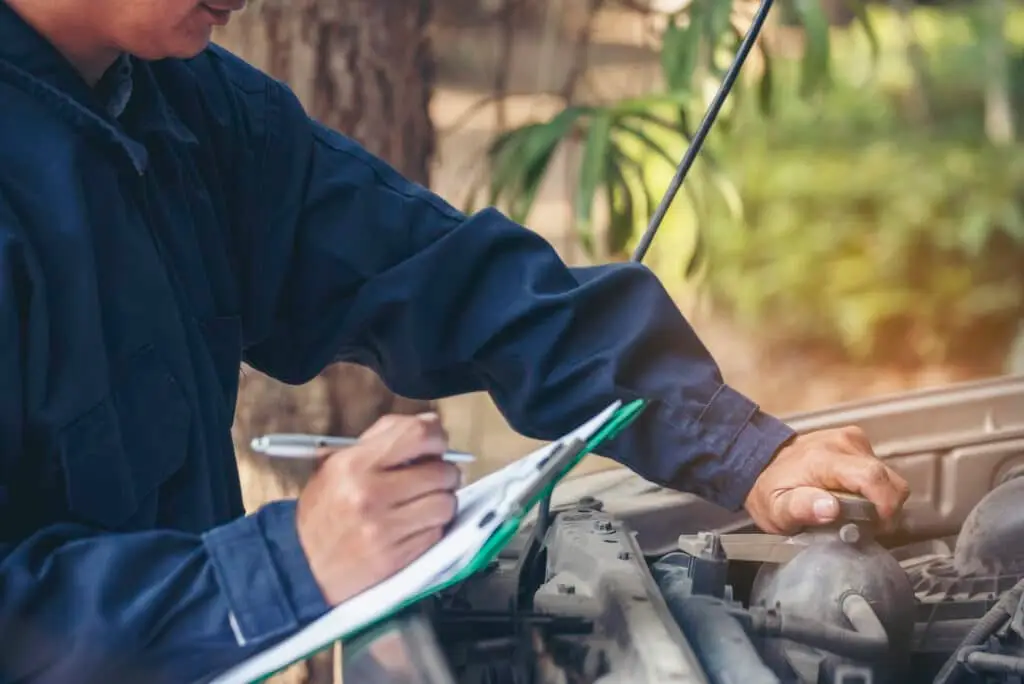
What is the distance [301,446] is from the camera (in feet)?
2.02

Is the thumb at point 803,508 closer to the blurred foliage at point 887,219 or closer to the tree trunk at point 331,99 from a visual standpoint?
the tree trunk at point 331,99

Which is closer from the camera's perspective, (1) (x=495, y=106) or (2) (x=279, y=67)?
(2) (x=279, y=67)

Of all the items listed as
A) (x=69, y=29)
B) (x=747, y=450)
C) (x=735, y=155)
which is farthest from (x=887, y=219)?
(x=69, y=29)

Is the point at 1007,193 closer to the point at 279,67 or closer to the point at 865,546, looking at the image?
the point at 279,67

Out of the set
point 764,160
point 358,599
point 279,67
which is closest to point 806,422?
point 358,599

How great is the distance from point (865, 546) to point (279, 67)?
3.68ft

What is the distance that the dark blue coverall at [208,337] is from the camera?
0.61 m

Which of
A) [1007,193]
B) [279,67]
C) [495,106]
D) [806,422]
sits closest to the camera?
[806,422]

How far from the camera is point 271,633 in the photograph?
609 millimetres

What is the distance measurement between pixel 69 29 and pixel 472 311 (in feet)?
1.11

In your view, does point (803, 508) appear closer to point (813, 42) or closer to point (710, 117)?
point (710, 117)

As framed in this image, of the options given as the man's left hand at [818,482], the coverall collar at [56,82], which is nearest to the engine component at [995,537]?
the man's left hand at [818,482]

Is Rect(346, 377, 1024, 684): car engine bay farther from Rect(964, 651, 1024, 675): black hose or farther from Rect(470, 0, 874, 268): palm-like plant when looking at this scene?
Rect(470, 0, 874, 268): palm-like plant

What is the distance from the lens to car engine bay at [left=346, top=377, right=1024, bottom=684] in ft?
2.35
